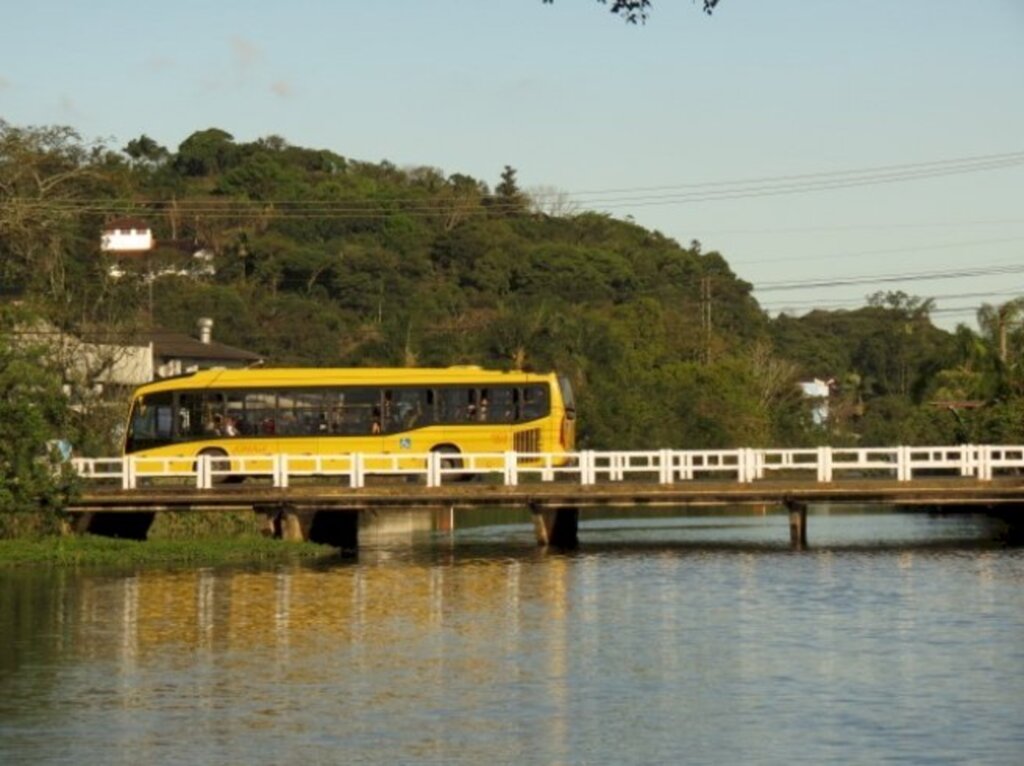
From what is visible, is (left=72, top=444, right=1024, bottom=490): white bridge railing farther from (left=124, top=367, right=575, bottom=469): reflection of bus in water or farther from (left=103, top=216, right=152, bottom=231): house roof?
(left=103, top=216, right=152, bottom=231): house roof

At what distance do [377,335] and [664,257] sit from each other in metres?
48.3

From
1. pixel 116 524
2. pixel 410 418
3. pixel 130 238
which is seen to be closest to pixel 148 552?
pixel 116 524

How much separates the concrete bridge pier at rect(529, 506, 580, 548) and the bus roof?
570 cm

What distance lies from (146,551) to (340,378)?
10780 millimetres

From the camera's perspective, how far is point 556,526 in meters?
57.4

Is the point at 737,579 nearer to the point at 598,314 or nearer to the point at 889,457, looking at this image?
the point at 889,457

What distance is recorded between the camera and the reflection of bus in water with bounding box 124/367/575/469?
62.5m

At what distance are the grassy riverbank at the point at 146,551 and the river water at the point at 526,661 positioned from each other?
5.13 feet

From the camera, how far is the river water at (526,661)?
87.3ft

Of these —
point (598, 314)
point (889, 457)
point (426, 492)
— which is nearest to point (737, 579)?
point (426, 492)

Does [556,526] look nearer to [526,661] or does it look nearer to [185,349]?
[526,661]

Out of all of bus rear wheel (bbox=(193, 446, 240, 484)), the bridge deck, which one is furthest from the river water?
bus rear wheel (bbox=(193, 446, 240, 484))

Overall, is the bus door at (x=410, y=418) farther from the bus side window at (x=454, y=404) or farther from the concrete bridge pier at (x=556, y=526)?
the concrete bridge pier at (x=556, y=526)

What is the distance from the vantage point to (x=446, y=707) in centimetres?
2931
